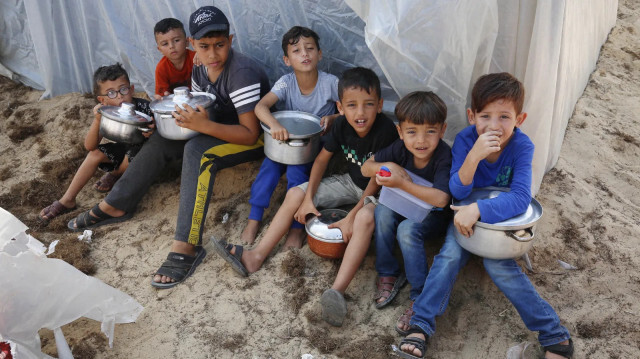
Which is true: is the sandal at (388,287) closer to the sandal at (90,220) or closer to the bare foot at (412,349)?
the bare foot at (412,349)

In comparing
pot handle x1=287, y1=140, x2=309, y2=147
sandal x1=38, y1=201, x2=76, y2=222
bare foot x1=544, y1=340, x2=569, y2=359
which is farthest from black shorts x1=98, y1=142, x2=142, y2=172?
bare foot x1=544, y1=340, x2=569, y2=359

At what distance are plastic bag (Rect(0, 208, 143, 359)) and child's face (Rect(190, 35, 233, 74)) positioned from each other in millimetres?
1320

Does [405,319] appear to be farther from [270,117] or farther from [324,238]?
[270,117]

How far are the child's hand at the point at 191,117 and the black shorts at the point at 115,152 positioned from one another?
2.17 ft

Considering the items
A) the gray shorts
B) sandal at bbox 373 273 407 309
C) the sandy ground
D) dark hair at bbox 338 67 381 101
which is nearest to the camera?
the sandy ground

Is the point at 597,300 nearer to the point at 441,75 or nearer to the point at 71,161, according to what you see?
the point at 441,75

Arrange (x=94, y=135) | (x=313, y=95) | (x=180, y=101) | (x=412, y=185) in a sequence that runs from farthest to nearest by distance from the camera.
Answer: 1. (x=94, y=135)
2. (x=313, y=95)
3. (x=180, y=101)
4. (x=412, y=185)

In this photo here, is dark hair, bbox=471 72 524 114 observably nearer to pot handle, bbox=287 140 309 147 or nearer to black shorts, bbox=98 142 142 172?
pot handle, bbox=287 140 309 147

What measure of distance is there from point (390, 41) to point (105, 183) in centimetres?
210

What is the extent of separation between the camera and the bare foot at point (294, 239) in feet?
9.62

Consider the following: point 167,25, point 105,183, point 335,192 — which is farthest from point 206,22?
point 105,183

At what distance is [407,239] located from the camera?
8.00ft

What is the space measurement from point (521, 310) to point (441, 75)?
1.18 meters

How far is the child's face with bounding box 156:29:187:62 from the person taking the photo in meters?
3.45
